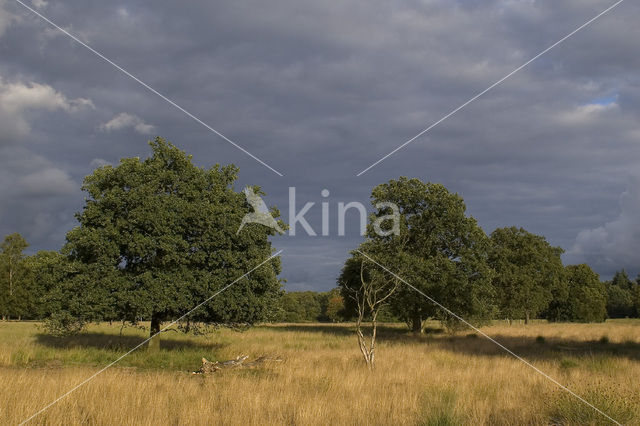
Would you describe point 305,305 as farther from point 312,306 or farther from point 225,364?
point 225,364

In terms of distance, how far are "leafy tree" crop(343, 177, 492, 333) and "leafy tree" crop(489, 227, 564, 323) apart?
761 inches

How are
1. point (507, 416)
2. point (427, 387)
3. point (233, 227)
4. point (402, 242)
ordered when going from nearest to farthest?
point (507, 416) < point (427, 387) < point (233, 227) < point (402, 242)

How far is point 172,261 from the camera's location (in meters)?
20.8

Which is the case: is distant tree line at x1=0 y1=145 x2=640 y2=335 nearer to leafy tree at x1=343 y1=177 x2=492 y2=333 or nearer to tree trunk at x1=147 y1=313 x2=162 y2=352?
tree trunk at x1=147 y1=313 x2=162 y2=352

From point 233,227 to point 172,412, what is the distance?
1261 centimetres

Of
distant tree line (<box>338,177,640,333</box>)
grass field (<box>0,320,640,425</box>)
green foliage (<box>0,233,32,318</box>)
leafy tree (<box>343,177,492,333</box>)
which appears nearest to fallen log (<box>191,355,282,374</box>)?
grass field (<box>0,320,640,425</box>)

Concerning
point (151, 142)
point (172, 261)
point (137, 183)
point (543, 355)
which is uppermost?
point (151, 142)

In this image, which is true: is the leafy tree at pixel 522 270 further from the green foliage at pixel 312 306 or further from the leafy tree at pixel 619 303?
the leafy tree at pixel 619 303

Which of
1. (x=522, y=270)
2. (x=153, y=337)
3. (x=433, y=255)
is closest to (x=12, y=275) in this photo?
(x=153, y=337)

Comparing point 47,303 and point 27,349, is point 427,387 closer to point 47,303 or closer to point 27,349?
point 47,303

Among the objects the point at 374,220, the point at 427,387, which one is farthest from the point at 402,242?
the point at 427,387

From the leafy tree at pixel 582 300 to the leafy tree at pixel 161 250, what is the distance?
60.7 metres

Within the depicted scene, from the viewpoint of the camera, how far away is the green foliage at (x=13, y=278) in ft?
217

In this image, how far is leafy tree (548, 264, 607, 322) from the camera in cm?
7012
